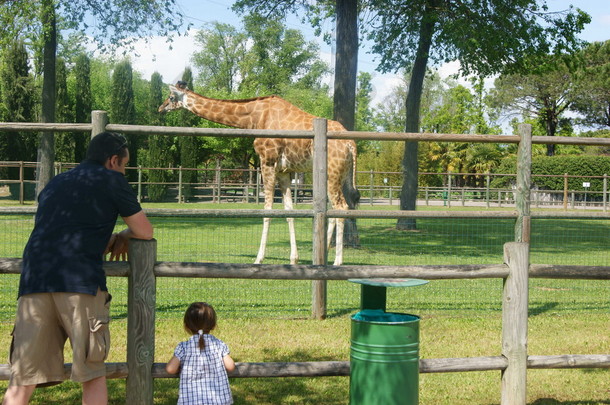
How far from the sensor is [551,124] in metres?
55.1

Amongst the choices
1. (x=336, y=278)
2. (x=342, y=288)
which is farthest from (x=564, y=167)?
(x=336, y=278)

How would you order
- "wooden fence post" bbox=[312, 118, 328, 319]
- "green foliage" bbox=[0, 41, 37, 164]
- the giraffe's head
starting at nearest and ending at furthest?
"wooden fence post" bbox=[312, 118, 328, 319], the giraffe's head, "green foliage" bbox=[0, 41, 37, 164]

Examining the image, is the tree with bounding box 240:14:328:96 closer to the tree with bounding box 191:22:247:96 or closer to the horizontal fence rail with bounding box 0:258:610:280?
the tree with bounding box 191:22:247:96

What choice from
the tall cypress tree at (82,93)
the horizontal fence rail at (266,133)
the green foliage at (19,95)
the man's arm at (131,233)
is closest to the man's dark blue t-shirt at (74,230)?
the man's arm at (131,233)

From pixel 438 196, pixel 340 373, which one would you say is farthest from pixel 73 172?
pixel 438 196

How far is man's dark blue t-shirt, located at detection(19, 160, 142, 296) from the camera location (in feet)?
11.1

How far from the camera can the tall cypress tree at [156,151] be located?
29812mm

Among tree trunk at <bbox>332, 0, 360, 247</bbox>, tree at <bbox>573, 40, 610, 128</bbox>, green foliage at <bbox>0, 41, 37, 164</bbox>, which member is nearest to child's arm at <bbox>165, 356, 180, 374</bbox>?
tree trunk at <bbox>332, 0, 360, 247</bbox>

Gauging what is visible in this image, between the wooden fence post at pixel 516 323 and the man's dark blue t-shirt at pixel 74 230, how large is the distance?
2.32 metres

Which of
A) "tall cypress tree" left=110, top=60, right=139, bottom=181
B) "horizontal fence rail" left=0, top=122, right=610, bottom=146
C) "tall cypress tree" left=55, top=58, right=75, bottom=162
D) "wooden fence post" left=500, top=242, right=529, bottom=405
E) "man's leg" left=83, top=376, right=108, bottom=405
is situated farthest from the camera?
"tall cypress tree" left=110, top=60, right=139, bottom=181

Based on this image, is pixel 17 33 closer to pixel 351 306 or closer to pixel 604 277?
Result: pixel 351 306

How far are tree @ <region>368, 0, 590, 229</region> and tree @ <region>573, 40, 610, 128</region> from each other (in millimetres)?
30603

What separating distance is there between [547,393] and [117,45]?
1868 centimetres

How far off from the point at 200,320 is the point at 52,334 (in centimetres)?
73
